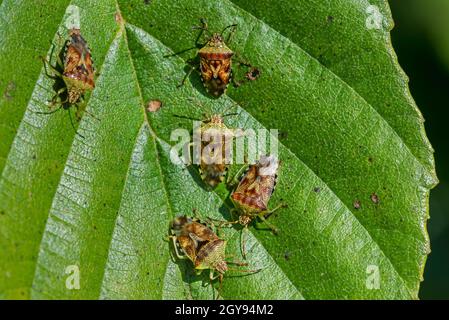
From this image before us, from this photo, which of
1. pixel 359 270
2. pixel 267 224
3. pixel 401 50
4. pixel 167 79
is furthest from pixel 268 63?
pixel 401 50

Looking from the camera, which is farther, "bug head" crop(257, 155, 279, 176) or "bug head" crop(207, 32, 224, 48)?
"bug head" crop(257, 155, 279, 176)

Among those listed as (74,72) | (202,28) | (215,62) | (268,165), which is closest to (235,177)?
(268,165)

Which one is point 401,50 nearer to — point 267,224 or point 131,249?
point 267,224

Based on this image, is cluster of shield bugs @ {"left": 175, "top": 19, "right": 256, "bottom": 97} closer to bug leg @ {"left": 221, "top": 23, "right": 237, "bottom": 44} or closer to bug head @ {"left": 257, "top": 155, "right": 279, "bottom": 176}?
bug leg @ {"left": 221, "top": 23, "right": 237, "bottom": 44}

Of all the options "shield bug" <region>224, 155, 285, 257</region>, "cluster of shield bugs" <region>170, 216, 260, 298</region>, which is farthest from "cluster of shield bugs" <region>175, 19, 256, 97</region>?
"cluster of shield bugs" <region>170, 216, 260, 298</region>

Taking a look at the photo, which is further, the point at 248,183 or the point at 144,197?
the point at 248,183
